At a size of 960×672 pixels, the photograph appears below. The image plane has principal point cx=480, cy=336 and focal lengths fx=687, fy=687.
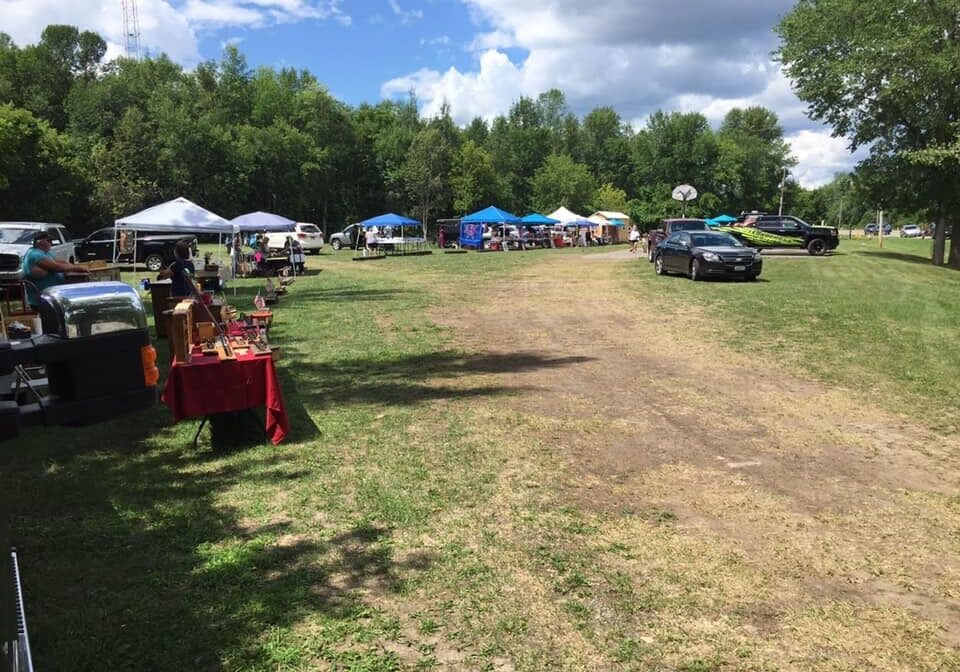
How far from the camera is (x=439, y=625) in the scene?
3354 millimetres

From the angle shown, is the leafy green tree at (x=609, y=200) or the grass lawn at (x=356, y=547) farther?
the leafy green tree at (x=609, y=200)

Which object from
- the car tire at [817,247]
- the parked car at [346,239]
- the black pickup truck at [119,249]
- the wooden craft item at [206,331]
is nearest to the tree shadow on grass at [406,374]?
the wooden craft item at [206,331]

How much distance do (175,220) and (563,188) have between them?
63273 millimetres

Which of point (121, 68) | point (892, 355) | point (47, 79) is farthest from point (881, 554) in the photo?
point (121, 68)

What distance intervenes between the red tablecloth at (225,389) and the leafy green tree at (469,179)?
66085 millimetres

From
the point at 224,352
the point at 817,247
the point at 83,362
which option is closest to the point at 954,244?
the point at 817,247

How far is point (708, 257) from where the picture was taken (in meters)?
19.2

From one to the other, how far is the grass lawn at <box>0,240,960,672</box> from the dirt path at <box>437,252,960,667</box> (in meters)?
0.17

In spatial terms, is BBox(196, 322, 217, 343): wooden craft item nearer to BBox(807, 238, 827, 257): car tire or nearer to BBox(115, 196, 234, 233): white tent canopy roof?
BBox(115, 196, 234, 233): white tent canopy roof

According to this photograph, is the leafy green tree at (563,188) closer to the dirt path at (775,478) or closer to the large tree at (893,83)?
the large tree at (893,83)

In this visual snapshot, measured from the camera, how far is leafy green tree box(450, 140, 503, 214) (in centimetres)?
7069

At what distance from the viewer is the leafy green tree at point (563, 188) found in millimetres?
75875

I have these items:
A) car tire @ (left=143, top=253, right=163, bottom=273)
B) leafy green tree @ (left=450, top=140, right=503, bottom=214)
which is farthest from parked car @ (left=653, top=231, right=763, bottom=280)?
leafy green tree @ (left=450, top=140, right=503, bottom=214)

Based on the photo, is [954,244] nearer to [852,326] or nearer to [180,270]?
[852,326]
